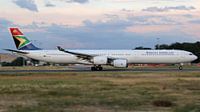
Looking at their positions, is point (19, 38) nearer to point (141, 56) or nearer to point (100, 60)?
point (100, 60)

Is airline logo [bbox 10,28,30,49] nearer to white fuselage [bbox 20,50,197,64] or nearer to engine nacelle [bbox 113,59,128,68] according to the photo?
white fuselage [bbox 20,50,197,64]

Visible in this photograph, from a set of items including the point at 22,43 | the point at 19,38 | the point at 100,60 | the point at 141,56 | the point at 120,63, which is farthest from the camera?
the point at 19,38

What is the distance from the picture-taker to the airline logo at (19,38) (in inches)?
2766

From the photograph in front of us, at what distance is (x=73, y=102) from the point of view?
1870 centimetres

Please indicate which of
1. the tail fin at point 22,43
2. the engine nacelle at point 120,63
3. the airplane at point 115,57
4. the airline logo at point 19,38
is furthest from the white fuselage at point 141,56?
the airline logo at point 19,38

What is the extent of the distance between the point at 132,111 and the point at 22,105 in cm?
447

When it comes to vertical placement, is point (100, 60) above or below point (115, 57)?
below

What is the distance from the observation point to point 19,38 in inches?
2793

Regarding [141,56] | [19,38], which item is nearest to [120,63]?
[141,56]

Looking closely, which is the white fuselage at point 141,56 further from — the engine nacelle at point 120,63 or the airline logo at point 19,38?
the airline logo at point 19,38

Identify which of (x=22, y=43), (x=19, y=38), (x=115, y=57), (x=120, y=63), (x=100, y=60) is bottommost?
(x=120, y=63)

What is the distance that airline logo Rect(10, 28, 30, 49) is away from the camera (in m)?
70.2

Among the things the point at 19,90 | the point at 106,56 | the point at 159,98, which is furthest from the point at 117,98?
the point at 106,56

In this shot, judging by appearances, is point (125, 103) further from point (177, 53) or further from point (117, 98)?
point (177, 53)
